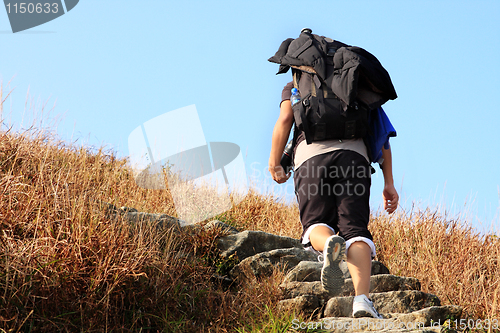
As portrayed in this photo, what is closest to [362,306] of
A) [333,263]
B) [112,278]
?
[333,263]

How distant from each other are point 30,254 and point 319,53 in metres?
2.78

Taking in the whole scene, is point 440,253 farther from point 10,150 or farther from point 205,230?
point 10,150

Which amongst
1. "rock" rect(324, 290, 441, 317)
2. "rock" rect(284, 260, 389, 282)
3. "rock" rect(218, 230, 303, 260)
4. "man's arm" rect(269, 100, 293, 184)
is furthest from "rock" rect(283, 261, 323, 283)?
"man's arm" rect(269, 100, 293, 184)

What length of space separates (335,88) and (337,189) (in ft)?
2.60

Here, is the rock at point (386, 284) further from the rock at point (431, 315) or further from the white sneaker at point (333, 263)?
the white sneaker at point (333, 263)

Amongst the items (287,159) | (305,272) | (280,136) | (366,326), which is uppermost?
(280,136)

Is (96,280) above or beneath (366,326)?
above

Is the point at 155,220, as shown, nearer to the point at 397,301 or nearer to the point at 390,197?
the point at 390,197

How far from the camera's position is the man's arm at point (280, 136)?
3434 mm

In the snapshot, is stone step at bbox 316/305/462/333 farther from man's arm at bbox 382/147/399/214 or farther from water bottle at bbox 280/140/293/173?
water bottle at bbox 280/140/293/173

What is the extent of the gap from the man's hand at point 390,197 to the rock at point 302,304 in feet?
3.59

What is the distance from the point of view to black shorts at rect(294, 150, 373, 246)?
328cm

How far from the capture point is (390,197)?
3740 mm

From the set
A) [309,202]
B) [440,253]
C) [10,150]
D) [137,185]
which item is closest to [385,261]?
[440,253]
